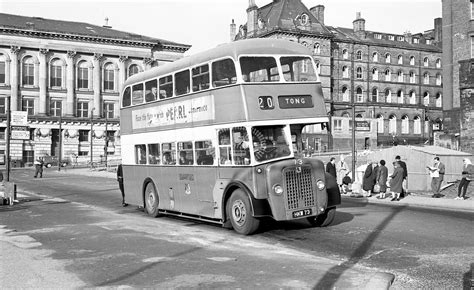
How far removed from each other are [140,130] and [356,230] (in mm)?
7788

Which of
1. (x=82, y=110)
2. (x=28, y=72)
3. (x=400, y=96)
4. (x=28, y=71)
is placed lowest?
(x=82, y=110)

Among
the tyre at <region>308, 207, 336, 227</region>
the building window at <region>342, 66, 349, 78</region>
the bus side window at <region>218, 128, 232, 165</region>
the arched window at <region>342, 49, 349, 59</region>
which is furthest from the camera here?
the arched window at <region>342, 49, 349, 59</region>

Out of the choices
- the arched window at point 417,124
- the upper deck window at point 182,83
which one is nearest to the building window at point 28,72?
the arched window at point 417,124

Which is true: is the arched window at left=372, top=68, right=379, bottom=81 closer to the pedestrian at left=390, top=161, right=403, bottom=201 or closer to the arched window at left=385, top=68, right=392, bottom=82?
the arched window at left=385, top=68, right=392, bottom=82

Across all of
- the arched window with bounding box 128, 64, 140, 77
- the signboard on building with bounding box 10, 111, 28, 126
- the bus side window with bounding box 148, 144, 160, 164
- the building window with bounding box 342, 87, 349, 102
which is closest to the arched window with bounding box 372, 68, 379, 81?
the building window with bounding box 342, 87, 349, 102

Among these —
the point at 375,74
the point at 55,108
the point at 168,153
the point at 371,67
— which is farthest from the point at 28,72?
the point at 168,153

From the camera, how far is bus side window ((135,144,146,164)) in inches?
673

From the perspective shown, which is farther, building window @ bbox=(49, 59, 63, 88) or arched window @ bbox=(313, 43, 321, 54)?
building window @ bbox=(49, 59, 63, 88)

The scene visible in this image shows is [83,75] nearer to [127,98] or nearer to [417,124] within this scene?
[417,124]

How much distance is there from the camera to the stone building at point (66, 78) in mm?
82312

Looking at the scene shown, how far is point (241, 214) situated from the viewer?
12.5m

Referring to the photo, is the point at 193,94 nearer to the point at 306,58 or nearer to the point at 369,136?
the point at 306,58

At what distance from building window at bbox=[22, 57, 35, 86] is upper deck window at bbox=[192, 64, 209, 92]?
254 ft

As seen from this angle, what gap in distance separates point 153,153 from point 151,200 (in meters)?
1.56
